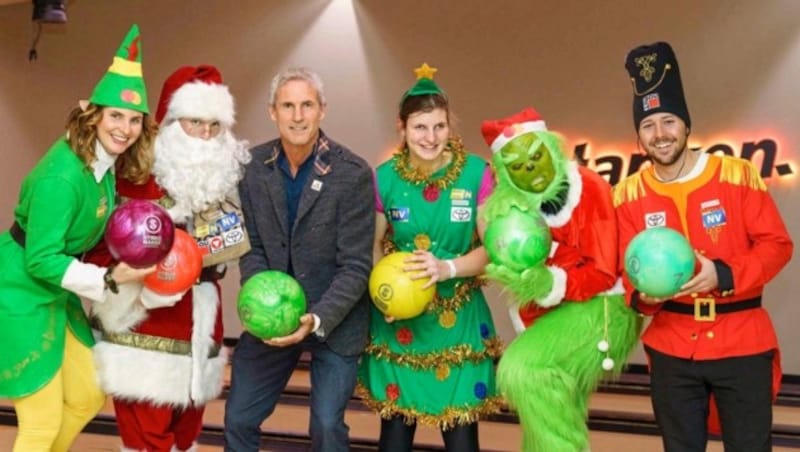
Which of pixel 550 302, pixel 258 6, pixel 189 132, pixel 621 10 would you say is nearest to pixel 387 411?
pixel 550 302

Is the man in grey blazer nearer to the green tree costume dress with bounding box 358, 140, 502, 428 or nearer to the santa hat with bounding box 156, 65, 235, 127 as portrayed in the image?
the green tree costume dress with bounding box 358, 140, 502, 428

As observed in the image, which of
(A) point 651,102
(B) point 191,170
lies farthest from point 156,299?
(A) point 651,102

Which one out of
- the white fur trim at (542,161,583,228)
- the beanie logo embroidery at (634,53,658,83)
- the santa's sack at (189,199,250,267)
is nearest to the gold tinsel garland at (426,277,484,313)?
the white fur trim at (542,161,583,228)

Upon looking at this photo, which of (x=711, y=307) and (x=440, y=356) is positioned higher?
(x=711, y=307)

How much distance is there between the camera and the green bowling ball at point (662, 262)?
256 centimetres

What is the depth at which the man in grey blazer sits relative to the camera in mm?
3084

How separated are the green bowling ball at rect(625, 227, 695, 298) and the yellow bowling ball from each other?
28.5 inches

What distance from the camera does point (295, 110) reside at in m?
3.10

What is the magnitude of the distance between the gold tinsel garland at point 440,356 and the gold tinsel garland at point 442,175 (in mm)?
584

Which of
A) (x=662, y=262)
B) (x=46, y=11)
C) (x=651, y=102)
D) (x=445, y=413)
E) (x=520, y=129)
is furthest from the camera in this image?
(x=46, y=11)

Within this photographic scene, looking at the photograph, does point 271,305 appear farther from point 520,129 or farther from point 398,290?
point 520,129

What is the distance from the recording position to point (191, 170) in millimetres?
3127

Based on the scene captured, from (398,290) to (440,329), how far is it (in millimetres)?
296

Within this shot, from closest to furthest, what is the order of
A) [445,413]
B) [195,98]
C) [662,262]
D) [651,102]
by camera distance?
[662,262]
[651,102]
[445,413]
[195,98]
